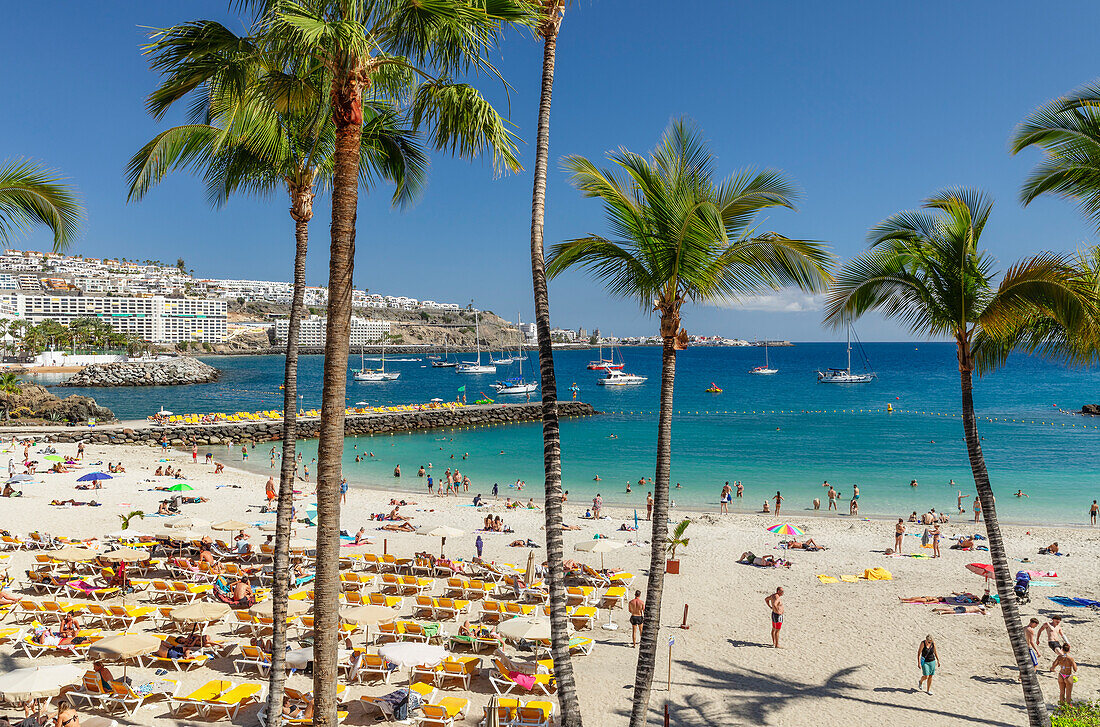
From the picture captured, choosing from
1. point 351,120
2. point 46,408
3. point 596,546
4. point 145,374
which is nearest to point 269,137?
point 351,120

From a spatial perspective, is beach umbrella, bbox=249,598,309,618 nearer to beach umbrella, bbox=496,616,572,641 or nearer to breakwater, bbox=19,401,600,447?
beach umbrella, bbox=496,616,572,641

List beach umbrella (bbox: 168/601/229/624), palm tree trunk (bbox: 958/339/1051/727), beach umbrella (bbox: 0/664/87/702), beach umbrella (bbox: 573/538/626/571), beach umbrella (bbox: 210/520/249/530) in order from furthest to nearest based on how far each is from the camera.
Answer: beach umbrella (bbox: 210/520/249/530) → beach umbrella (bbox: 573/538/626/571) → beach umbrella (bbox: 168/601/229/624) → beach umbrella (bbox: 0/664/87/702) → palm tree trunk (bbox: 958/339/1051/727)

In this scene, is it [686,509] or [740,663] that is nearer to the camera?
[740,663]

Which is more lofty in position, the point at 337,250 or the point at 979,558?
the point at 337,250

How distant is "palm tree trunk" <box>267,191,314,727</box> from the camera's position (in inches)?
294

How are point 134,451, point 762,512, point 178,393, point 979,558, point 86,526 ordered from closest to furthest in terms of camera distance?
point 979,558 → point 86,526 → point 762,512 → point 134,451 → point 178,393

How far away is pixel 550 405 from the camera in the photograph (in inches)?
220

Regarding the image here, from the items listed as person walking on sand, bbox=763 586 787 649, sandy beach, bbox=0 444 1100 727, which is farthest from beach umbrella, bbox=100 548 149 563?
person walking on sand, bbox=763 586 787 649

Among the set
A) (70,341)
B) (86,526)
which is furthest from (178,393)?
(86,526)

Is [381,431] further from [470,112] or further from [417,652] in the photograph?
[470,112]

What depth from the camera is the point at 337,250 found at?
5711 mm

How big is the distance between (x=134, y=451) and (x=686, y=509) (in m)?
33.7

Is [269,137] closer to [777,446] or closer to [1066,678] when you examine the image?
[1066,678]

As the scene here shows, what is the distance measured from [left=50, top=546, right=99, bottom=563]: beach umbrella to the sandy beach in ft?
4.40
